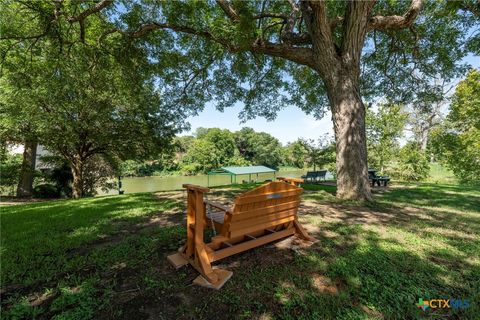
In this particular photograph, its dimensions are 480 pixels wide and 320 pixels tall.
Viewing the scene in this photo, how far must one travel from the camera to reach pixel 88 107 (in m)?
8.90

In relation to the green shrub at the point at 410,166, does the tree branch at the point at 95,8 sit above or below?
above

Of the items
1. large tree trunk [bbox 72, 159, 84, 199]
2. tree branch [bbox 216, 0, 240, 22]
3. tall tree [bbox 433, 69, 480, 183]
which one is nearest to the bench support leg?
tree branch [bbox 216, 0, 240, 22]

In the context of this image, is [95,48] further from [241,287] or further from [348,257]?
[348,257]

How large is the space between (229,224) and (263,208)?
0.47m

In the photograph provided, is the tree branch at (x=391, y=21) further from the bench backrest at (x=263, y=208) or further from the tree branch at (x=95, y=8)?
the tree branch at (x=95, y=8)

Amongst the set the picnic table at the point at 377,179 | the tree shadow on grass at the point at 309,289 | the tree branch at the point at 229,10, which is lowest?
the tree shadow on grass at the point at 309,289

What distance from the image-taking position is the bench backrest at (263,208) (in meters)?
2.26

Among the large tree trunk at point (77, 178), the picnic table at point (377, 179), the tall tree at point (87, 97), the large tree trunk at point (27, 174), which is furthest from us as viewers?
the large tree trunk at point (77, 178)

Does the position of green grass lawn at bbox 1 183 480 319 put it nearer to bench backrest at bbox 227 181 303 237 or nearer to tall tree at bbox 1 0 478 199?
bench backrest at bbox 227 181 303 237

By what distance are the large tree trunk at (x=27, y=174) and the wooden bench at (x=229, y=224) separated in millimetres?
11983

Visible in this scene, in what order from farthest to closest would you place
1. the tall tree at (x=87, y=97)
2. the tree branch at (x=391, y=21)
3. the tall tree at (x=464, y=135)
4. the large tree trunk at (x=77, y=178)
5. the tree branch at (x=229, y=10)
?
the tall tree at (x=464, y=135) → the large tree trunk at (x=77, y=178) → the tall tree at (x=87, y=97) → the tree branch at (x=229, y=10) → the tree branch at (x=391, y=21)

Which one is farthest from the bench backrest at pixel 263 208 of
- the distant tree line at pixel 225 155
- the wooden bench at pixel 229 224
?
the distant tree line at pixel 225 155

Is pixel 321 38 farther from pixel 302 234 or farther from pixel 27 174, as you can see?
pixel 27 174

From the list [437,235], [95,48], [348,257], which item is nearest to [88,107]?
[95,48]
